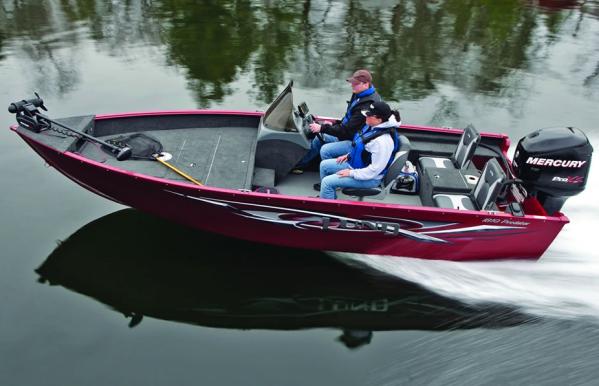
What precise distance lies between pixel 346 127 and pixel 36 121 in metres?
3.66

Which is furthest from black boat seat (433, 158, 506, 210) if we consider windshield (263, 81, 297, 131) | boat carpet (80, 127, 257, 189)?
boat carpet (80, 127, 257, 189)

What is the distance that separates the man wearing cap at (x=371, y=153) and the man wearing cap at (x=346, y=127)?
0.26m

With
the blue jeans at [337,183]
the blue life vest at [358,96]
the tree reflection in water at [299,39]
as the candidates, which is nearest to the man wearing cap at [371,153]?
the blue jeans at [337,183]

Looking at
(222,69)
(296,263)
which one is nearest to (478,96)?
(222,69)

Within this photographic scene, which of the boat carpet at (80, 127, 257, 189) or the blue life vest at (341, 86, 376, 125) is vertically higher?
the blue life vest at (341, 86, 376, 125)

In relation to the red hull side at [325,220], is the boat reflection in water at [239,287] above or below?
below

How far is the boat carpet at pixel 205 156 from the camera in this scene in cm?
586

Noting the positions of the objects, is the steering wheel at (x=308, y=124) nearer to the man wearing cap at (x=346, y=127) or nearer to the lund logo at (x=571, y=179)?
the man wearing cap at (x=346, y=127)

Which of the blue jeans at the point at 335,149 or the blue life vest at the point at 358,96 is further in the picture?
the blue jeans at the point at 335,149

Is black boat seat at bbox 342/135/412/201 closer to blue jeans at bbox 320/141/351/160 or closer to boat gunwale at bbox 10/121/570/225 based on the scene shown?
boat gunwale at bbox 10/121/570/225

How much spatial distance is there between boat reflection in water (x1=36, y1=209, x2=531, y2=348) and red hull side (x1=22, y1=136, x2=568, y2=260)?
1.26ft

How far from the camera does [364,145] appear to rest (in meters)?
5.71

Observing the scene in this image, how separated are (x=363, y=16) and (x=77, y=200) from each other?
1218cm

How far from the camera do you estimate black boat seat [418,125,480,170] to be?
6.32m
